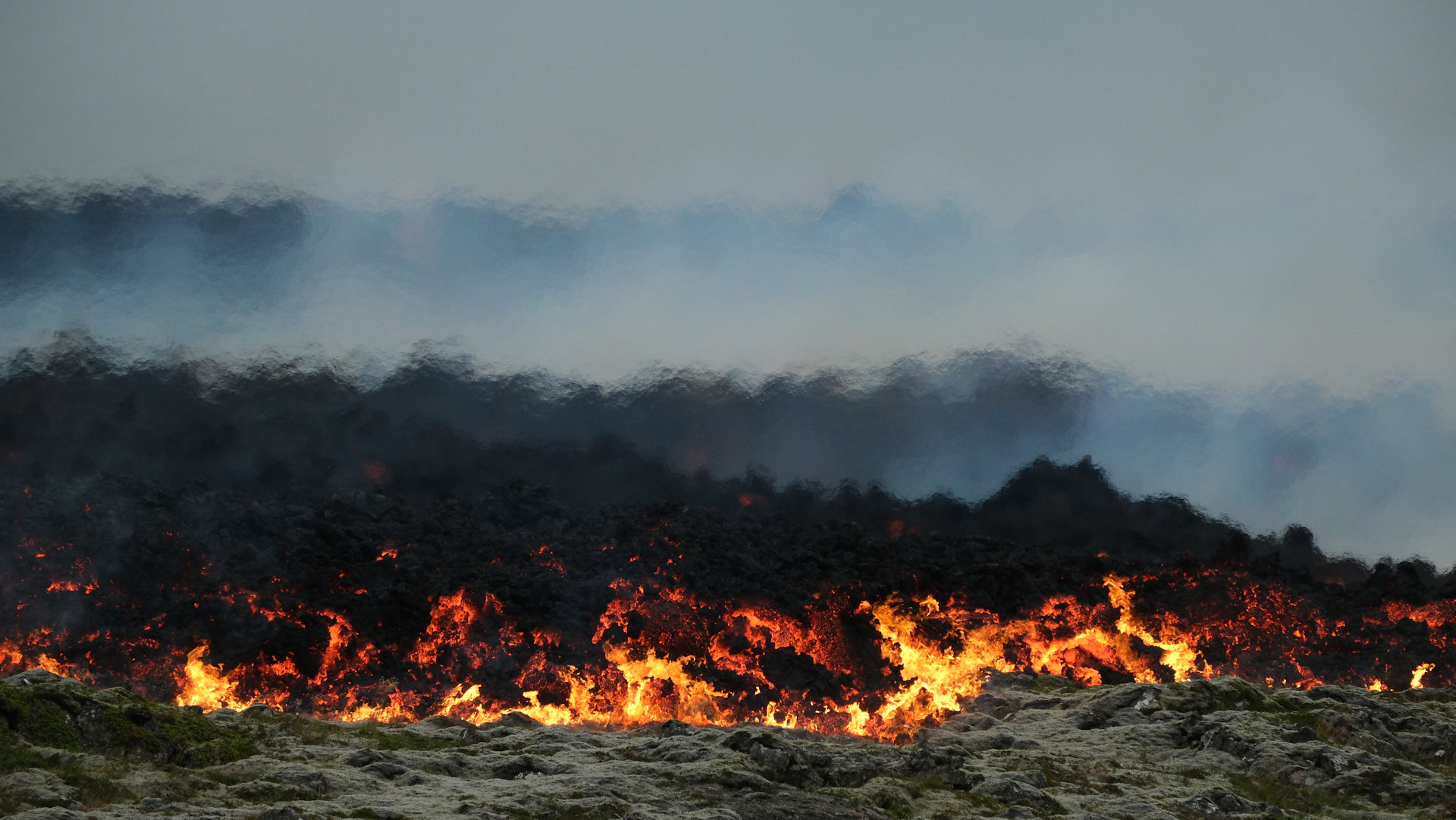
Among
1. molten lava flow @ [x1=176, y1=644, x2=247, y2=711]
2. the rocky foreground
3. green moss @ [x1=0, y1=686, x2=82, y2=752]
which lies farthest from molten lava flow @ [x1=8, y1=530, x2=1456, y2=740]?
green moss @ [x1=0, y1=686, x2=82, y2=752]

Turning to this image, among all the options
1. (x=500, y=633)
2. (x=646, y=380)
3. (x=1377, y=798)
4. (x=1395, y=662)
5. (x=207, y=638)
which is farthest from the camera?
(x=646, y=380)

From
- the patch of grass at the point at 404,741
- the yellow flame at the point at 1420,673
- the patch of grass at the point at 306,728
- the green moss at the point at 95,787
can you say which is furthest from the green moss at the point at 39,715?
the yellow flame at the point at 1420,673

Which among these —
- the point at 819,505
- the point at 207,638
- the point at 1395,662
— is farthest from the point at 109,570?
the point at 1395,662

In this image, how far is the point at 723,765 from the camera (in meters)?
26.8

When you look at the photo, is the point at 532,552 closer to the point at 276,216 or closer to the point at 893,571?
the point at 893,571

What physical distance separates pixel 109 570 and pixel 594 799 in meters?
29.9

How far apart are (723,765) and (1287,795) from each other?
626 inches

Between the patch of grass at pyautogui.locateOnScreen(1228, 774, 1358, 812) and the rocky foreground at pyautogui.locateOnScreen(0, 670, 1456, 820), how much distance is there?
9 centimetres

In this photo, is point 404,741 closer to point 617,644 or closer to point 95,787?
point 95,787

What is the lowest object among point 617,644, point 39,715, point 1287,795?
point 1287,795

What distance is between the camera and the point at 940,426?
199 feet

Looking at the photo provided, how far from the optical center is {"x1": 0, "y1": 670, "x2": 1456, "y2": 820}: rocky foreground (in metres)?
22.5

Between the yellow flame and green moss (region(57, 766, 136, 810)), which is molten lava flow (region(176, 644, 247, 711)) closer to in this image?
green moss (region(57, 766, 136, 810))

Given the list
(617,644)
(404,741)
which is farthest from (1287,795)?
(617,644)
